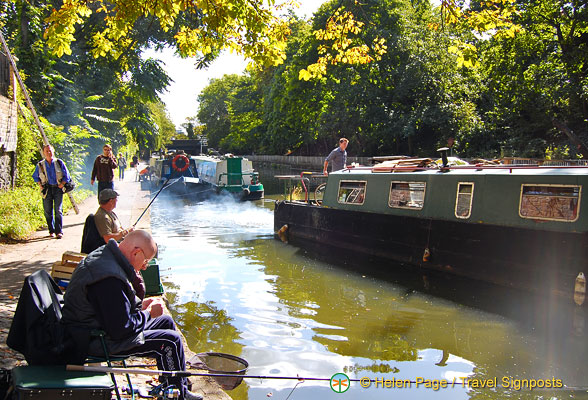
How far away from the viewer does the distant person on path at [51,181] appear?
419 inches

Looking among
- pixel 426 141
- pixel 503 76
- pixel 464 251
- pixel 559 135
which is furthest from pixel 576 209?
pixel 426 141

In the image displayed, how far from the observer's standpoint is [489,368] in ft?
21.9

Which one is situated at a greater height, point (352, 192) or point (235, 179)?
point (352, 192)

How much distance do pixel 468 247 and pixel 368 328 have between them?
Answer: 3.40 meters

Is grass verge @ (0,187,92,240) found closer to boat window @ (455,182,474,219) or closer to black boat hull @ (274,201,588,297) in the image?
black boat hull @ (274,201,588,297)

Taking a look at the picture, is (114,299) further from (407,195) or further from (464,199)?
(407,195)

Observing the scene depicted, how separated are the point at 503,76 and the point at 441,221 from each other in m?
17.7

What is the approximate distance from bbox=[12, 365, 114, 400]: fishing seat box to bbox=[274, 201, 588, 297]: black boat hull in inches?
310

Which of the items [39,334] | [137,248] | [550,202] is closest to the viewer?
[39,334]

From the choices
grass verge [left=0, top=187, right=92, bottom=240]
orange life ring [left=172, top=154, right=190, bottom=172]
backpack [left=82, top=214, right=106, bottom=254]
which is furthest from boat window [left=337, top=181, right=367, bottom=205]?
backpack [left=82, top=214, right=106, bottom=254]

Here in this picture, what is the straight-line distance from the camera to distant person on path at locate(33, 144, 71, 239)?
10648 millimetres

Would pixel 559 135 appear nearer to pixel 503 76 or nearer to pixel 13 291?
pixel 503 76

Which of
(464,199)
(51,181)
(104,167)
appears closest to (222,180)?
(104,167)

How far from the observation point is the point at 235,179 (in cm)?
2705
